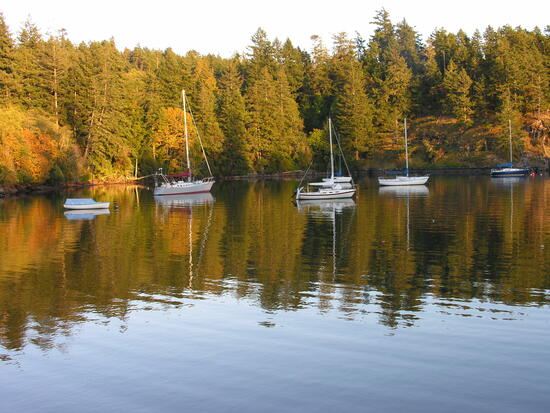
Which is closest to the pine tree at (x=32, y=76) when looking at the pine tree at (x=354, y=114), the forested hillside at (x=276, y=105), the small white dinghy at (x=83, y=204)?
the forested hillside at (x=276, y=105)

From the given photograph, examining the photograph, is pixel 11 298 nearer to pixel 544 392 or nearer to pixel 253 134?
pixel 544 392

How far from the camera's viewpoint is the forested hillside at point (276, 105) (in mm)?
95750

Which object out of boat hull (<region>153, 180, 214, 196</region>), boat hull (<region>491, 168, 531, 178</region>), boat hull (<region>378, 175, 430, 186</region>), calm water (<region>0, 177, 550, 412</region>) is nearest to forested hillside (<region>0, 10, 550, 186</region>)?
boat hull (<region>491, 168, 531, 178</region>)

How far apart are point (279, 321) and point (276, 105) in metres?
112

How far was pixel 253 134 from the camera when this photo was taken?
399ft

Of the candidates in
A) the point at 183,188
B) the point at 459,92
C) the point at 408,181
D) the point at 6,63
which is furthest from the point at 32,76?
the point at 459,92

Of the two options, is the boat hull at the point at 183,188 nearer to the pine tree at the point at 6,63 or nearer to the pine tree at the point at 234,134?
the pine tree at the point at 6,63

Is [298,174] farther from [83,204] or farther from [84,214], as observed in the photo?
[84,214]

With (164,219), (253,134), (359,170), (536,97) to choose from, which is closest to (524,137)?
(536,97)

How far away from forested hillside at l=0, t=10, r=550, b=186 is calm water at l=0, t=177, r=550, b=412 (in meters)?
57.3

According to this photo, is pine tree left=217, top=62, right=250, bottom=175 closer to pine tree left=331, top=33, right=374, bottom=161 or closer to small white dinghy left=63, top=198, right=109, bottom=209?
pine tree left=331, top=33, right=374, bottom=161

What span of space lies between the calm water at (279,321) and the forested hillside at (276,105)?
188 feet

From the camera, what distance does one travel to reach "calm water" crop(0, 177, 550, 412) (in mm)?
11805

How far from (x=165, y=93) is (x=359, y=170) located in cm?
4380
